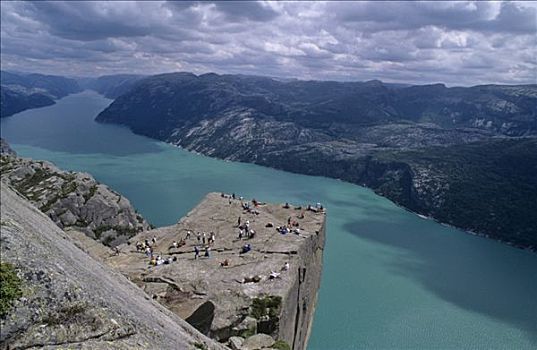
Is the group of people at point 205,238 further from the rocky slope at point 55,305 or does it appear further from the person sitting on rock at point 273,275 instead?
the rocky slope at point 55,305

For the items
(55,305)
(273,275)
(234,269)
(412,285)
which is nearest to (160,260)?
(234,269)

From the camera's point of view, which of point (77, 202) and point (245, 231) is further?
point (77, 202)

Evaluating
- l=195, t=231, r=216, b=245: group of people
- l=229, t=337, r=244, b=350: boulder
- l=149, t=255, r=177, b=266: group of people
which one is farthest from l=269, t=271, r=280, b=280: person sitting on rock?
l=229, t=337, r=244, b=350: boulder

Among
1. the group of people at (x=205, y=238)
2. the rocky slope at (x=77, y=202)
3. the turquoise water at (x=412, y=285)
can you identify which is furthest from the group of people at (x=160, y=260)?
the rocky slope at (x=77, y=202)

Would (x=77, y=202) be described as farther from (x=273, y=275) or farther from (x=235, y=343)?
(x=235, y=343)

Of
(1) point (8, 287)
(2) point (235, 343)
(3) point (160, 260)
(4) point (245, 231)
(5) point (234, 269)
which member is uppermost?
(1) point (8, 287)

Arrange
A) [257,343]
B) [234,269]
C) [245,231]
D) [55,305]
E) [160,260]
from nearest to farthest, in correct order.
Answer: [55,305], [257,343], [234,269], [160,260], [245,231]
